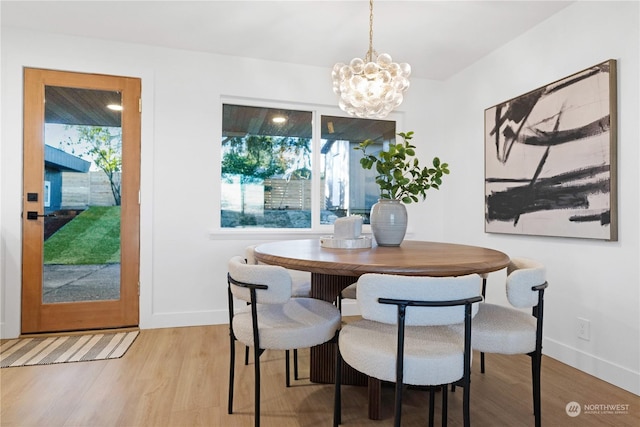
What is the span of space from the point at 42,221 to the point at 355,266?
110 inches

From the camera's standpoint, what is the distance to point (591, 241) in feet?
7.28

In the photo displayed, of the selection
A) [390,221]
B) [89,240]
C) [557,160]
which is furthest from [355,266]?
[89,240]

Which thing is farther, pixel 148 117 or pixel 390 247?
pixel 148 117

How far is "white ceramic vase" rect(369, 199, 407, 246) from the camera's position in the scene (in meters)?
1.97

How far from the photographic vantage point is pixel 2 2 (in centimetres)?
241

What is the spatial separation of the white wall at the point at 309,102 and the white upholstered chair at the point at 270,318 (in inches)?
64.2

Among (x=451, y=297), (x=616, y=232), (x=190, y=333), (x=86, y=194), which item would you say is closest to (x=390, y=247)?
(x=451, y=297)

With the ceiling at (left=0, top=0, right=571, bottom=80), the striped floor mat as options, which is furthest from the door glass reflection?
the ceiling at (left=0, top=0, right=571, bottom=80)

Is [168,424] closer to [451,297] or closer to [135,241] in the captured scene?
[451,297]

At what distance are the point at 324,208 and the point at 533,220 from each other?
6.01ft

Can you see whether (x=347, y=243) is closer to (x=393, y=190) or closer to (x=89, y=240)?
(x=393, y=190)

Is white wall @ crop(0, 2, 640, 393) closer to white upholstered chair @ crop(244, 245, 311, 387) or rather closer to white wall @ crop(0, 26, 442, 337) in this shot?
white wall @ crop(0, 26, 442, 337)

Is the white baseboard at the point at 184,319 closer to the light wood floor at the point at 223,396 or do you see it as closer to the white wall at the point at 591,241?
the light wood floor at the point at 223,396

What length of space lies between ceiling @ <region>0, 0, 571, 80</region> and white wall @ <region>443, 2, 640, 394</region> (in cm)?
21
